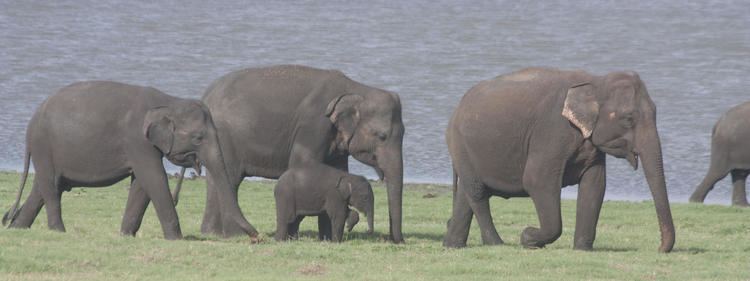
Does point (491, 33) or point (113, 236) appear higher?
point (113, 236)

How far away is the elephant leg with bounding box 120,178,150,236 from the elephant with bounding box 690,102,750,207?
11.6 metres

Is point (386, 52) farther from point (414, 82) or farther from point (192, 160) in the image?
point (192, 160)

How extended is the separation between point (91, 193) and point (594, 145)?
10.5 m

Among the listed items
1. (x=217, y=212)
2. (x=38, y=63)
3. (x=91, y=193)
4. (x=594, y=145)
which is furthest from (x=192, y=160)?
(x=38, y=63)

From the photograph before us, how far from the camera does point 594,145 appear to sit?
17.4 m

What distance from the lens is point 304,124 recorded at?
65.1 ft

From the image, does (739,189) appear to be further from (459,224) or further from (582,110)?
(582,110)

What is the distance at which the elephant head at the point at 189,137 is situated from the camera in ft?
60.0

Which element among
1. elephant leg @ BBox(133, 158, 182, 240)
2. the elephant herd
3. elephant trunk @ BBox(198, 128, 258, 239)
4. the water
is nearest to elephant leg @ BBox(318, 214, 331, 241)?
the elephant herd

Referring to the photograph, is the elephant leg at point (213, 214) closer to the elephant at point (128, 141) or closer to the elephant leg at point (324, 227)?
the elephant leg at point (324, 227)

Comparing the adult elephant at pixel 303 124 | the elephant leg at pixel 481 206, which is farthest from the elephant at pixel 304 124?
the elephant leg at pixel 481 206

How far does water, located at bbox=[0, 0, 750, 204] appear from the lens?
121ft

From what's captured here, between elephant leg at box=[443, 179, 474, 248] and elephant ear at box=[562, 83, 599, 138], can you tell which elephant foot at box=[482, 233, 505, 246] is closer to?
elephant leg at box=[443, 179, 474, 248]

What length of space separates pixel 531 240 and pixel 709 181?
11022 millimetres
